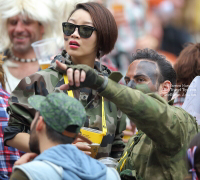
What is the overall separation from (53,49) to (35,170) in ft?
9.63

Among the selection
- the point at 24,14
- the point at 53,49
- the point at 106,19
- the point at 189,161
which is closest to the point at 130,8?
the point at 24,14

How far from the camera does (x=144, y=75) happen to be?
12.2ft

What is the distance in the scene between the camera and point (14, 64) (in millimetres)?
6137

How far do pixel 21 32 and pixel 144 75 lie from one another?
275 centimetres

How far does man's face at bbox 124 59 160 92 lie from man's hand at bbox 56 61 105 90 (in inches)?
34.7

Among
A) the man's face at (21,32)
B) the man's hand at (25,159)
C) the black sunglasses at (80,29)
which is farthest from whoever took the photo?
the man's face at (21,32)

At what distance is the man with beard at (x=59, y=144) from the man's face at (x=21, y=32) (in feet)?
11.0

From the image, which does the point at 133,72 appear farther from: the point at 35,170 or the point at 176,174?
the point at 35,170

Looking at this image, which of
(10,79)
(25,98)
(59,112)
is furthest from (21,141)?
(10,79)

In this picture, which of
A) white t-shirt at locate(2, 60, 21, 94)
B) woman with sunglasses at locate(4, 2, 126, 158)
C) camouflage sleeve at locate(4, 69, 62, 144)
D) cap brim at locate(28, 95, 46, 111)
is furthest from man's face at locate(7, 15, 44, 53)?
cap brim at locate(28, 95, 46, 111)

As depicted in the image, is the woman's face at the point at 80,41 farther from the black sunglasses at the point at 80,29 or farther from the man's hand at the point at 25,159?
the man's hand at the point at 25,159

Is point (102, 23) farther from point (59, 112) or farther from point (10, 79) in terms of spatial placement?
point (10, 79)

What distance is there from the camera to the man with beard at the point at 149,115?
281 cm

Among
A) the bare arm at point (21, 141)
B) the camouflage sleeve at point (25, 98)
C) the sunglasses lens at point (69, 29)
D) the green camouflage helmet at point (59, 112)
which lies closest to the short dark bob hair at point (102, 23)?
the sunglasses lens at point (69, 29)
